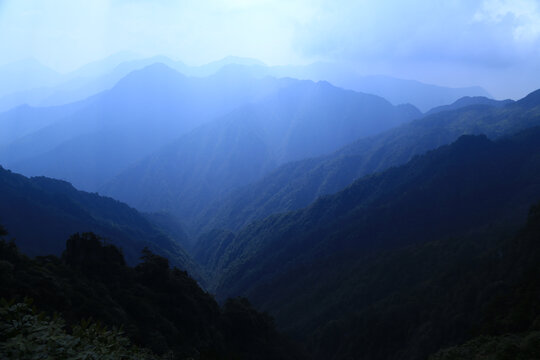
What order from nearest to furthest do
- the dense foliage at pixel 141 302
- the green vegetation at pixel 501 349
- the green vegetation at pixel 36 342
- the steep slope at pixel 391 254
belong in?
the green vegetation at pixel 36 342
the green vegetation at pixel 501 349
the dense foliage at pixel 141 302
the steep slope at pixel 391 254

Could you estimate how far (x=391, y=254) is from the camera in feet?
245

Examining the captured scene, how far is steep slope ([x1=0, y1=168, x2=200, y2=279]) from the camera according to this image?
8131cm

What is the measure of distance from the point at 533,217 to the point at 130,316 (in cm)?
5079

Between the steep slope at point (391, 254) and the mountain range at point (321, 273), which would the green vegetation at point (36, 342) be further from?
the steep slope at point (391, 254)

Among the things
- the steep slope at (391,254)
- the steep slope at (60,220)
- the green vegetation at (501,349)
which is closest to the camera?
the green vegetation at (501,349)

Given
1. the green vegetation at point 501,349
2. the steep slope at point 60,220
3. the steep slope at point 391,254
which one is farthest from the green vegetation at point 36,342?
the steep slope at point 60,220

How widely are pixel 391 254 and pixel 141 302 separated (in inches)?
2324

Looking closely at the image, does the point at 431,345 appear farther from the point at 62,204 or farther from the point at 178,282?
the point at 62,204

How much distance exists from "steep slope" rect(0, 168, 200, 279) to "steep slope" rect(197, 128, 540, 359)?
28432mm

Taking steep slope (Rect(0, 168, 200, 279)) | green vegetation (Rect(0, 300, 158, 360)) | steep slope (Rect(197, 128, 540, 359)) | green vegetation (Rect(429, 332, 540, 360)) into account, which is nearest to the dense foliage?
green vegetation (Rect(0, 300, 158, 360))

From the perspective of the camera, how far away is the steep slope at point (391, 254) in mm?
45250

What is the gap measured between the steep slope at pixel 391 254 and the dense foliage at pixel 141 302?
16.0m

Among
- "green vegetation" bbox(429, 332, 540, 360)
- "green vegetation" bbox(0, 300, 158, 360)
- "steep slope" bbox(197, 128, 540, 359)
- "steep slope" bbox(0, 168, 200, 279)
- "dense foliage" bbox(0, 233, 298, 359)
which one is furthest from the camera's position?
"steep slope" bbox(0, 168, 200, 279)

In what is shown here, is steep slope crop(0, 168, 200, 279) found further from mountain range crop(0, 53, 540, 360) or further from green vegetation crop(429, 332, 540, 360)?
green vegetation crop(429, 332, 540, 360)
